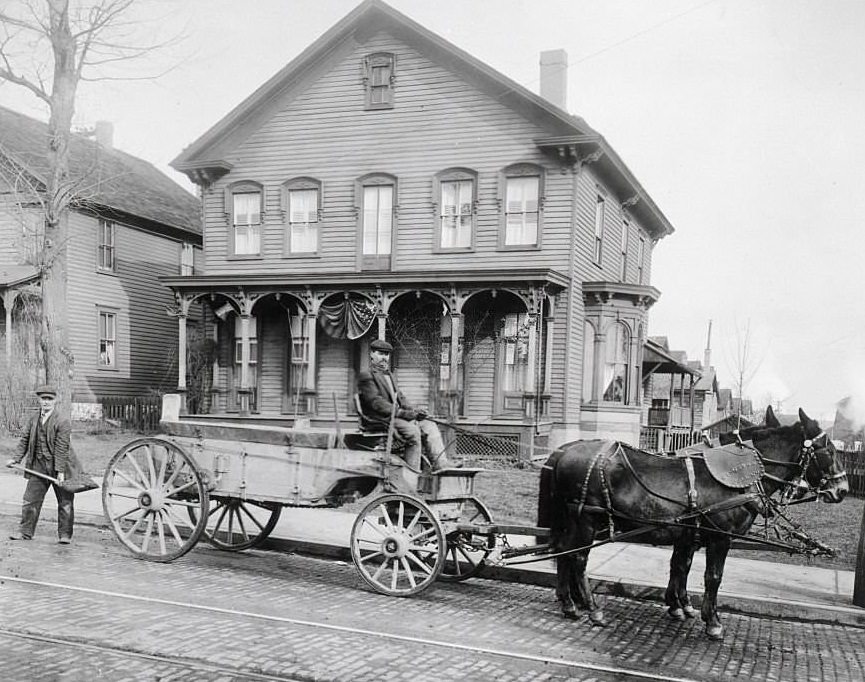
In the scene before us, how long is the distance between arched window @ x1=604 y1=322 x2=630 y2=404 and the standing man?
600 inches

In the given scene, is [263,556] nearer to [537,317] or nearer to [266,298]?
[537,317]

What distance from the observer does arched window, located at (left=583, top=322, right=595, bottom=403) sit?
21.6 m

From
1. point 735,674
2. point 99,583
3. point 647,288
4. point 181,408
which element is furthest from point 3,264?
point 735,674

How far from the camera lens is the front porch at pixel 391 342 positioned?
759 inches

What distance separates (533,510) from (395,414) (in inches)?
193

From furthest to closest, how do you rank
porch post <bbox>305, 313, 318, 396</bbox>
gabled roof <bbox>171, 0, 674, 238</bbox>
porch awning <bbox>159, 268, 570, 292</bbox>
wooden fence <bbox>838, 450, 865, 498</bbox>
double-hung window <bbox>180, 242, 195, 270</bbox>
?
double-hung window <bbox>180, 242, 195, 270</bbox>, porch post <bbox>305, 313, 318, 396</bbox>, gabled roof <bbox>171, 0, 674, 238</bbox>, porch awning <bbox>159, 268, 570, 292</bbox>, wooden fence <bbox>838, 450, 865, 498</bbox>

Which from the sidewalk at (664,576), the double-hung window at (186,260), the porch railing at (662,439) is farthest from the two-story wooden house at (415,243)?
the sidewalk at (664,576)

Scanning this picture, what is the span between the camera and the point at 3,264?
84.7ft

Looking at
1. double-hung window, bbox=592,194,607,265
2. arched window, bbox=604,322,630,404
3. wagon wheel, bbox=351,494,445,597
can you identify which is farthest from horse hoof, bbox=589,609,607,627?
double-hung window, bbox=592,194,607,265

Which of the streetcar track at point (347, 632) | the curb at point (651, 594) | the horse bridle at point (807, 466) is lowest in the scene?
the curb at point (651, 594)

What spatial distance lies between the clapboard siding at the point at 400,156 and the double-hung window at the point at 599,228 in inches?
91.0

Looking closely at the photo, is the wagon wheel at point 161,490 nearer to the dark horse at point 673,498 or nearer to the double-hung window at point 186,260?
the dark horse at point 673,498

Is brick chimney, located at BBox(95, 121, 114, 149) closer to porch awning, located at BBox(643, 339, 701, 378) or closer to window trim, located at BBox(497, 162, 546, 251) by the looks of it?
window trim, located at BBox(497, 162, 546, 251)

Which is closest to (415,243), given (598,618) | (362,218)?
(362,218)
